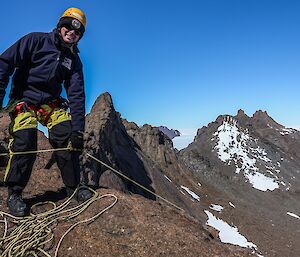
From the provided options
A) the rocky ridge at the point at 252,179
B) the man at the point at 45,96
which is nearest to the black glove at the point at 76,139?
the man at the point at 45,96

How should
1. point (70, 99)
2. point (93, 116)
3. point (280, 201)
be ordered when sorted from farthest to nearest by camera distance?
1. point (280, 201)
2. point (93, 116)
3. point (70, 99)

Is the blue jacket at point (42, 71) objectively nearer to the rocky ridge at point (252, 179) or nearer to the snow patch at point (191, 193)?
the rocky ridge at point (252, 179)

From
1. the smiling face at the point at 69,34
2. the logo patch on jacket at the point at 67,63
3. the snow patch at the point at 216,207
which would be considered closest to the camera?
the smiling face at the point at 69,34

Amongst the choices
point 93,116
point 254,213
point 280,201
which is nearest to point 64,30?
point 93,116

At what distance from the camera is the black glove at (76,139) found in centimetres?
826

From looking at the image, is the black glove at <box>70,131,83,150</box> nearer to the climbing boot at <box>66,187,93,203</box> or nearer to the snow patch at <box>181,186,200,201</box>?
the climbing boot at <box>66,187,93,203</box>

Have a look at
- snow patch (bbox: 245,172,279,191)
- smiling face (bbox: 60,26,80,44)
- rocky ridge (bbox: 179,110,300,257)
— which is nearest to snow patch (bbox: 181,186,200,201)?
rocky ridge (bbox: 179,110,300,257)

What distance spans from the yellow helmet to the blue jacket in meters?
0.53

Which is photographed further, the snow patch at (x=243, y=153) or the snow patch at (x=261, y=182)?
the snow patch at (x=243, y=153)

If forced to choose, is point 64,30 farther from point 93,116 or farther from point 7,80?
point 93,116

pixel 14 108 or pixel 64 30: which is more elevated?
pixel 64 30

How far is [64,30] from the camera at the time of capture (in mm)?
8055

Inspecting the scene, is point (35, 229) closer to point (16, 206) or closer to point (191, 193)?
point (16, 206)

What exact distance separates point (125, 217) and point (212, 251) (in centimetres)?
206
